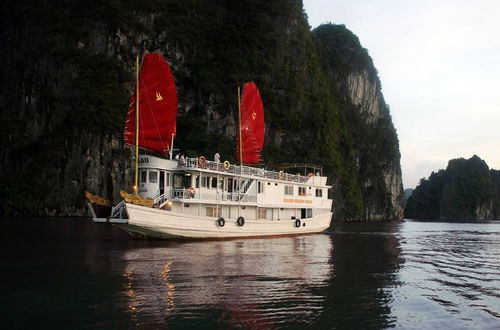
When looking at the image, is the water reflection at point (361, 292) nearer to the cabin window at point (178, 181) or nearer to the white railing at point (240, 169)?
the white railing at point (240, 169)

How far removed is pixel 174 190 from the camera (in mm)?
28328

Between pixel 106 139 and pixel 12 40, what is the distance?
1231 inches

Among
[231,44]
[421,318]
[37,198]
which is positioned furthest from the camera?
[231,44]

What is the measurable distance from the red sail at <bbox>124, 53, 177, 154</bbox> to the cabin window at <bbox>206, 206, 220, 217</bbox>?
4.77 metres

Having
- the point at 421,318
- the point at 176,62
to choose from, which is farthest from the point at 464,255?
the point at 176,62

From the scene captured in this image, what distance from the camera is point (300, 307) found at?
11742mm

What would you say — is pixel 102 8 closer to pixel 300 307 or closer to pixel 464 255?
pixel 464 255

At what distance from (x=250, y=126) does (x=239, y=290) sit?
23957mm

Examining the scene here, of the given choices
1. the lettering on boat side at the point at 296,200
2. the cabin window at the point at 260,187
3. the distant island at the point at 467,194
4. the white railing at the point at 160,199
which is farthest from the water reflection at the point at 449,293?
the distant island at the point at 467,194

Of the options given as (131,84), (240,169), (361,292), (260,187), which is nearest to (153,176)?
(240,169)

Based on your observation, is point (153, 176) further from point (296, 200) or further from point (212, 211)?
point (296, 200)

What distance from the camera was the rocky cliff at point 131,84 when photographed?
237 ft

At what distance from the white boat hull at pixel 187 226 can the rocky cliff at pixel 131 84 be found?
4304 cm

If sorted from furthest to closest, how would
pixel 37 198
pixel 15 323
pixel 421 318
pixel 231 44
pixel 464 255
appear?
pixel 231 44
pixel 37 198
pixel 464 255
pixel 421 318
pixel 15 323
